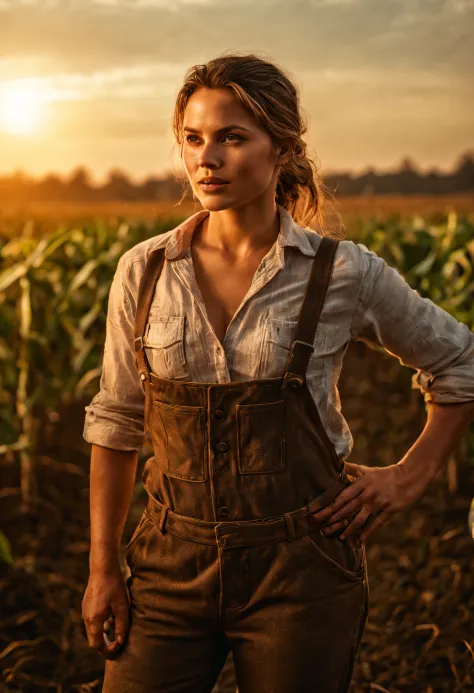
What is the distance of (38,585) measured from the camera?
11.3 ft

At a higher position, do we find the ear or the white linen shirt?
the ear

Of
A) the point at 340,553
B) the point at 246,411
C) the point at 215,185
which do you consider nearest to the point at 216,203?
the point at 215,185

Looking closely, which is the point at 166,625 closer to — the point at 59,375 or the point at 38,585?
the point at 38,585

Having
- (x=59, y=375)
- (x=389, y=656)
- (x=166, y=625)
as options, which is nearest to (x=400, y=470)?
(x=166, y=625)

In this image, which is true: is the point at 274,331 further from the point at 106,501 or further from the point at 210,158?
the point at 106,501

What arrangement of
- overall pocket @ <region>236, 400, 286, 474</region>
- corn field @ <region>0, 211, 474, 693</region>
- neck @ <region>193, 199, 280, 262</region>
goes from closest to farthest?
overall pocket @ <region>236, 400, 286, 474</region> → neck @ <region>193, 199, 280, 262</region> → corn field @ <region>0, 211, 474, 693</region>

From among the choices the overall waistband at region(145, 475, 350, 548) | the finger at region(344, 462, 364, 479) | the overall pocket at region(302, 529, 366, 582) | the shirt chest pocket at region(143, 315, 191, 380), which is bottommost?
the overall pocket at region(302, 529, 366, 582)

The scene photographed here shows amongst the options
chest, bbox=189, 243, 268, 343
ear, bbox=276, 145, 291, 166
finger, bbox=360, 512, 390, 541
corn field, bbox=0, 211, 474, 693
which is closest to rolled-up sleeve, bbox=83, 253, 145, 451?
chest, bbox=189, 243, 268, 343

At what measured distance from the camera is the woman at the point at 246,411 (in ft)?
4.89

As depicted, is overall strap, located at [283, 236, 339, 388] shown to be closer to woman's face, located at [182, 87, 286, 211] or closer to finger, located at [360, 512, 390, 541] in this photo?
woman's face, located at [182, 87, 286, 211]

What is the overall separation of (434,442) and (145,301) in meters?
0.63

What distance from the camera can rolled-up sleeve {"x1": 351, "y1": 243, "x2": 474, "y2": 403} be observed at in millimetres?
1566

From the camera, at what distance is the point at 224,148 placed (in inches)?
58.9

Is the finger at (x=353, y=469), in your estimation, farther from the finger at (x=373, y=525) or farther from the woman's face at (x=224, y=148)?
the woman's face at (x=224, y=148)
